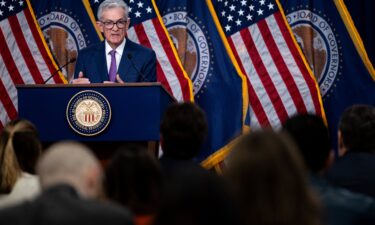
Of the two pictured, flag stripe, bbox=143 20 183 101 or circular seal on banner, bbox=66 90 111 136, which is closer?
circular seal on banner, bbox=66 90 111 136

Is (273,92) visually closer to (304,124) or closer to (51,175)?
(304,124)

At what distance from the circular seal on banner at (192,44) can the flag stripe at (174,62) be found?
0.47ft

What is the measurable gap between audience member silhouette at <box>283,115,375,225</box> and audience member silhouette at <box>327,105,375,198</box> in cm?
22

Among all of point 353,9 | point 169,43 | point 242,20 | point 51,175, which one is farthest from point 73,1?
point 51,175

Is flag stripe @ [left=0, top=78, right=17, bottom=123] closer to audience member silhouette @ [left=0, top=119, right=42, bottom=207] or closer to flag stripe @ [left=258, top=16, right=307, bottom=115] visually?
flag stripe @ [left=258, top=16, right=307, bottom=115]

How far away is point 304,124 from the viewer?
340cm

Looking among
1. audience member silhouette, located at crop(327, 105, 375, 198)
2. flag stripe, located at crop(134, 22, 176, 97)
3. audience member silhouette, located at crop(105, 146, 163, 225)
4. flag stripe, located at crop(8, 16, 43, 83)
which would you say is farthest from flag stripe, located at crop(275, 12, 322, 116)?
audience member silhouette, located at crop(105, 146, 163, 225)

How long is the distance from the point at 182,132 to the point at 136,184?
29.2 inches

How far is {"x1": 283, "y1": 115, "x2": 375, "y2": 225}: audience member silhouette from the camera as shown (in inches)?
119

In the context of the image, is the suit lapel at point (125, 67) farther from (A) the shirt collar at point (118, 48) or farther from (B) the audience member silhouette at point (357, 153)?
(B) the audience member silhouette at point (357, 153)

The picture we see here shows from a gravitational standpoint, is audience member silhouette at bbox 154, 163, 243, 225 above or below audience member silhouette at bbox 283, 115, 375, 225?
above

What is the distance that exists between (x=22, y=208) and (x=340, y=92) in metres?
6.35

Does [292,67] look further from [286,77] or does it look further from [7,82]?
[7,82]

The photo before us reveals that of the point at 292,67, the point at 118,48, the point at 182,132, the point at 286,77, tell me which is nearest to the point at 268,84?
the point at 286,77
